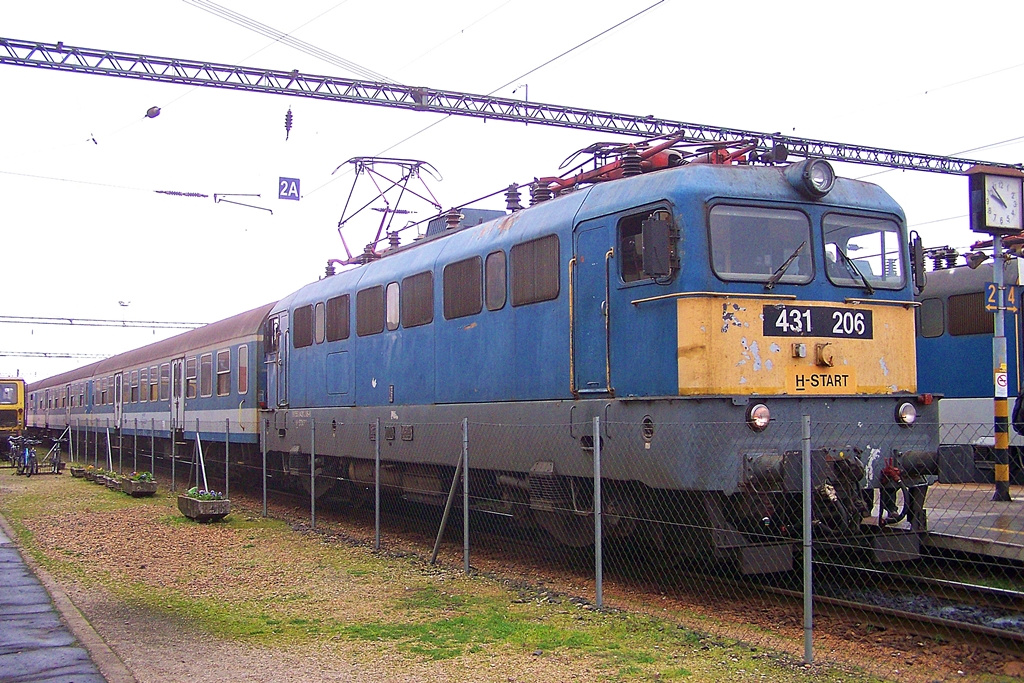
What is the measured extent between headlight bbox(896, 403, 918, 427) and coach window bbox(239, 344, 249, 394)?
522 inches

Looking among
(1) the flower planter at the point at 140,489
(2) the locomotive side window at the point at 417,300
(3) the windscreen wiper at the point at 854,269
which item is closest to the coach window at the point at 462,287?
(2) the locomotive side window at the point at 417,300

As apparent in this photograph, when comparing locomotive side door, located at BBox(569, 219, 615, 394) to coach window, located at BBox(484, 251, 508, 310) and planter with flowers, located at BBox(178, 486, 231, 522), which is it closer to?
coach window, located at BBox(484, 251, 508, 310)

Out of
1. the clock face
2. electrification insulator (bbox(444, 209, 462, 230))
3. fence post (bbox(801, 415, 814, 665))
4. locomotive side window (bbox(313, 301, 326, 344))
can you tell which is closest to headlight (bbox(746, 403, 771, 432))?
fence post (bbox(801, 415, 814, 665))

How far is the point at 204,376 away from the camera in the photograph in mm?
22172

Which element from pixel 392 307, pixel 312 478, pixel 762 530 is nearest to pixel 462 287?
pixel 392 307

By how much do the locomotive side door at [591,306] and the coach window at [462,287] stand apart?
197 centimetres

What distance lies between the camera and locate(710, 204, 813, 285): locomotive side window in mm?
8391

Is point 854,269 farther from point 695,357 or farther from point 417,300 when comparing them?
point 417,300

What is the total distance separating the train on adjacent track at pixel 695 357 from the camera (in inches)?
317

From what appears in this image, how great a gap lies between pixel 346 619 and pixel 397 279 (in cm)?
600

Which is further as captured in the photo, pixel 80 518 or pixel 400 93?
pixel 400 93

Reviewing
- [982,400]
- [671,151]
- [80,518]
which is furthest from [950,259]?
[80,518]

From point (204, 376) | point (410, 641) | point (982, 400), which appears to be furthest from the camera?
point (204, 376)

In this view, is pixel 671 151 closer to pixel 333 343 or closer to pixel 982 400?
pixel 333 343
